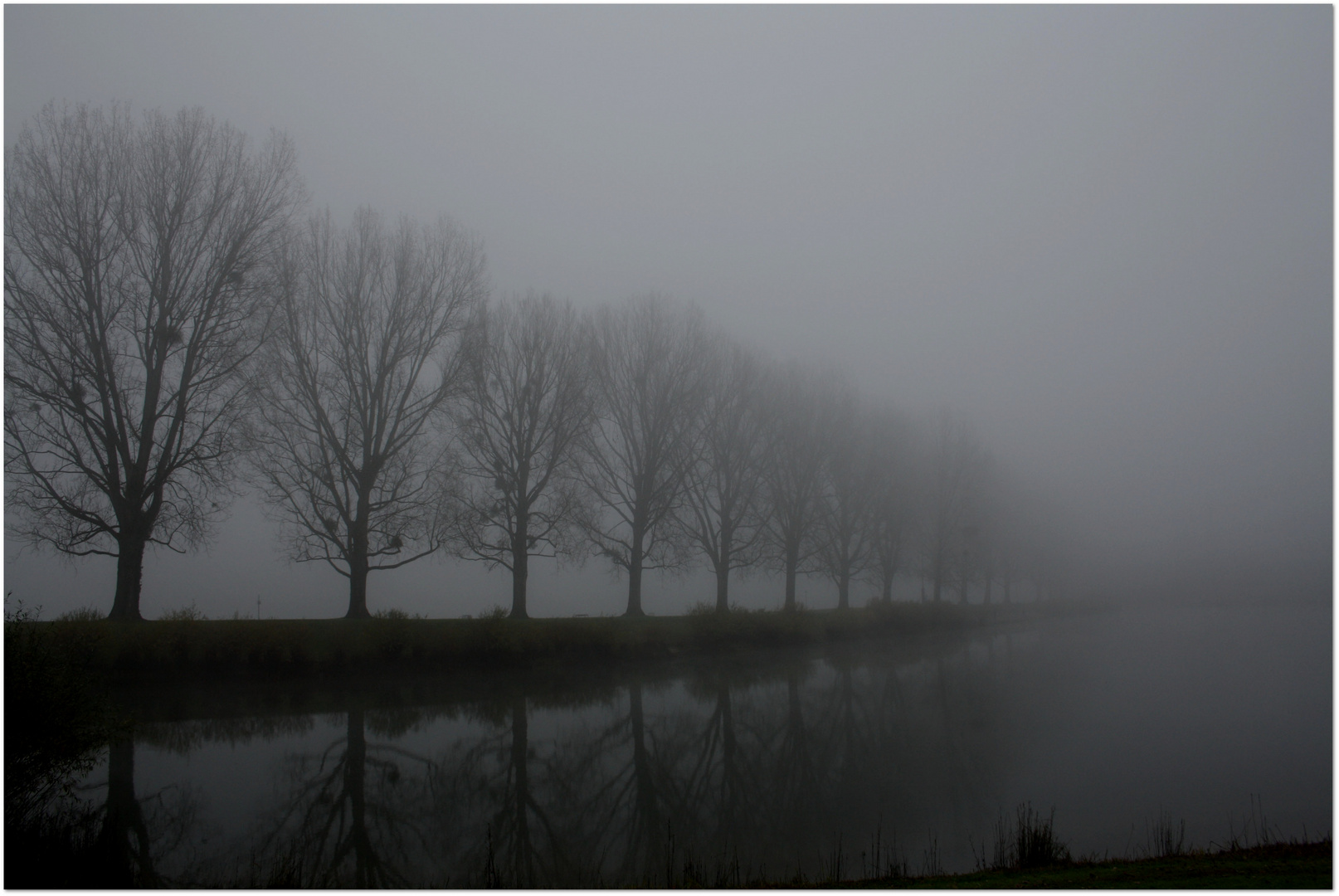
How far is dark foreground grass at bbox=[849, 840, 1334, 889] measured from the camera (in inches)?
255

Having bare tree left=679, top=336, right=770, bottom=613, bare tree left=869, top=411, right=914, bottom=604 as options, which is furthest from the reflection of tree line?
bare tree left=869, top=411, right=914, bottom=604

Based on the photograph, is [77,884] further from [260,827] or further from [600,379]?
[600,379]

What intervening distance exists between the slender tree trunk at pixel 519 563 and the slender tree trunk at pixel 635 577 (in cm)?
429

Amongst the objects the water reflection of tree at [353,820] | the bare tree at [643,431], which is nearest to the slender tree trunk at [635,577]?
the bare tree at [643,431]

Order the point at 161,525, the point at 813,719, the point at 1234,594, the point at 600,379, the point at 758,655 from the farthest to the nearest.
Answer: the point at 1234,594
the point at 600,379
the point at 758,655
the point at 161,525
the point at 813,719

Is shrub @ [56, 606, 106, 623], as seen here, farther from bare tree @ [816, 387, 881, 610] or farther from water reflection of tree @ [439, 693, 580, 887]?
bare tree @ [816, 387, 881, 610]

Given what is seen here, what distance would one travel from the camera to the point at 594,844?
30.2ft

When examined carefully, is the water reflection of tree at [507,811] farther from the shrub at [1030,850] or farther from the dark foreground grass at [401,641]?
the dark foreground grass at [401,641]

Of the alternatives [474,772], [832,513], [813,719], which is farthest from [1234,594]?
[474,772]

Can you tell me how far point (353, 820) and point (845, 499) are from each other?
3172 centimetres

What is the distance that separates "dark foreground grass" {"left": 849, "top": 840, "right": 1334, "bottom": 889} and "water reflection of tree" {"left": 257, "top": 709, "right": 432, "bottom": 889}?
212 inches

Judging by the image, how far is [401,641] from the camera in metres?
19.0

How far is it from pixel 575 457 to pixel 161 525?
13196 mm

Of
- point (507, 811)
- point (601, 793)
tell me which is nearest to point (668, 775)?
point (601, 793)
